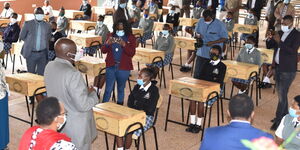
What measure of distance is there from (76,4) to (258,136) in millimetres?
15049

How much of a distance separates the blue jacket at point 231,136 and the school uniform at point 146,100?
2.23 metres

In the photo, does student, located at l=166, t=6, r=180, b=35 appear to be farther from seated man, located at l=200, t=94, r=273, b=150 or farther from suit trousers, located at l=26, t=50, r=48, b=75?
seated man, located at l=200, t=94, r=273, b=150

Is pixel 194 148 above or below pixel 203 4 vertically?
below

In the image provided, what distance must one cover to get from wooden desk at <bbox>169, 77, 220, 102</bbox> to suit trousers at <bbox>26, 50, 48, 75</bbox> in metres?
2.41

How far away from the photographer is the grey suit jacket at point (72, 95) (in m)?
3.76

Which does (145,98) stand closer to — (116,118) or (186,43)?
(116,118)

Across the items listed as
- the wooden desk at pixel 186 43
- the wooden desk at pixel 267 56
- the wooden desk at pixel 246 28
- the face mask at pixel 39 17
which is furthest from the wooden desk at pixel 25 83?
the wooden desk at pixel 246 28

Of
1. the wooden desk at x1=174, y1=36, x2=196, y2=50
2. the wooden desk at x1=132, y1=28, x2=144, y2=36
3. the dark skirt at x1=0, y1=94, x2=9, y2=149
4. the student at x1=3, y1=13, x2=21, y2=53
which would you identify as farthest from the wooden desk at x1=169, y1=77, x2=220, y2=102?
the student at x1=3, y1=13, x2=21, y2=53

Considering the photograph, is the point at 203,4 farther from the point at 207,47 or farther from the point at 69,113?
the point at 69,113

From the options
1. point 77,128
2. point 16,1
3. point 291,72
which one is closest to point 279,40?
point 291,72

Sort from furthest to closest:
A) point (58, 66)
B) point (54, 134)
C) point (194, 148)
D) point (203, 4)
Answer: point (203, 4) < point (194, 148) < point (58, 66) < point (54, 134)

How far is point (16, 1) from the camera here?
1501 cm

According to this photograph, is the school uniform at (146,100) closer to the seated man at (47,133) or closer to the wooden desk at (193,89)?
the wooden desk at (193,89)

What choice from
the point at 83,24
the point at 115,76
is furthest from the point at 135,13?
the point at 115,76
